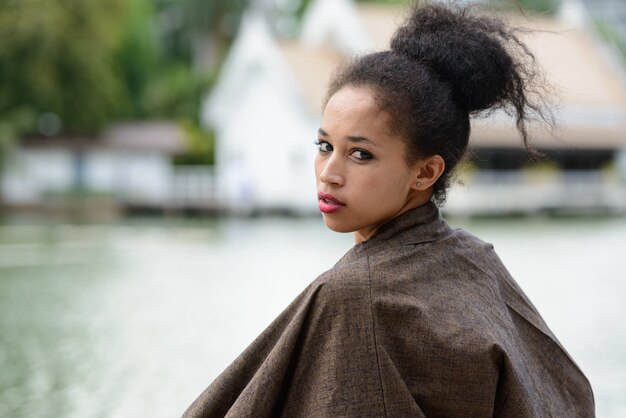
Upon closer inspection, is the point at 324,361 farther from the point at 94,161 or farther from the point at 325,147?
the point at 94,161

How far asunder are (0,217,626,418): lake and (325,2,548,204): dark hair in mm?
3323

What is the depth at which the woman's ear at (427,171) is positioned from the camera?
2004 mm

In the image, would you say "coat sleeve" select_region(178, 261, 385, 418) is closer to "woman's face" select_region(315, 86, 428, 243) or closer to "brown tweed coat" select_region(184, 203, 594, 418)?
"brown tweed coat" select_region(184, 203, 594, 418)

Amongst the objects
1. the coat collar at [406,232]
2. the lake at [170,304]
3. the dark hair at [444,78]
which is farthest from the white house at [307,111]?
the coat collar at [406,232]

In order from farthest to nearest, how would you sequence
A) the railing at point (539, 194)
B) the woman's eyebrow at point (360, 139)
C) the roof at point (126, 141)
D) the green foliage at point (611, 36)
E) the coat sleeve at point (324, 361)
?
the green foliage at point (611, 36), the roof at point (126, 141), the railing at point (539, 194), the woman's eyebrow at point (360, 139), the coat sleeve at point (324, 361)

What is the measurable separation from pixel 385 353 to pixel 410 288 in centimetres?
13

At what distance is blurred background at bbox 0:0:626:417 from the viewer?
22.0ft

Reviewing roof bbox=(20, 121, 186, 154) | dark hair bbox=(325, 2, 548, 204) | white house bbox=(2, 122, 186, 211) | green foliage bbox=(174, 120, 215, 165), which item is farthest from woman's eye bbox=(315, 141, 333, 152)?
green foliage bbox=(174, 120, 215, 165)

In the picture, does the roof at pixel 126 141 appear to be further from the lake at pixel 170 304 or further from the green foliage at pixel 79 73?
the lake at pixel 170 304

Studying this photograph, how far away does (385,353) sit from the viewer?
1798 millimetres

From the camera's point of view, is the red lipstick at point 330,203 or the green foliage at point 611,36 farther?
the green foliage at point 611,36

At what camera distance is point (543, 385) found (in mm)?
2053

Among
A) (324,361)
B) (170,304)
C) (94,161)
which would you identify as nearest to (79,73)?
(94,161)

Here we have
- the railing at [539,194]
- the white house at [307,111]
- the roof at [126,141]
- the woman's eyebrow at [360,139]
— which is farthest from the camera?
the roof at [126,141]
